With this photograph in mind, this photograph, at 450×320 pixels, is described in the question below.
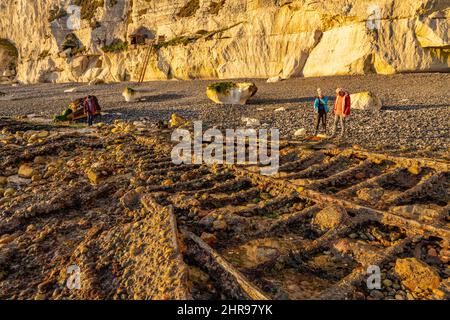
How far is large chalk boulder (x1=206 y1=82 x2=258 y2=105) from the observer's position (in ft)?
57.8

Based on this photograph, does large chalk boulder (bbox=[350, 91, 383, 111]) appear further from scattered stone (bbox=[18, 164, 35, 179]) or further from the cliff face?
scattered stone (bbox=[18, 164, 35, 179])

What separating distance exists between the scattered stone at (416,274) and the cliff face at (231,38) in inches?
899

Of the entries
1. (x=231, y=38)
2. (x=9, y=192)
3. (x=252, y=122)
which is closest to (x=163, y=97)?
(x=252, y=122)

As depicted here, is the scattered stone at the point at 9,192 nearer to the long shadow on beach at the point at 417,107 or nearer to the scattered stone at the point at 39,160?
the scattered stone at the point at 39,160

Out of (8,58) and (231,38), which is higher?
(8,58)

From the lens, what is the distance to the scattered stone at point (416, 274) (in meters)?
3.15

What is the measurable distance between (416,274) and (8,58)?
82246 mm

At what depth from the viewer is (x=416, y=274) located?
3250mm

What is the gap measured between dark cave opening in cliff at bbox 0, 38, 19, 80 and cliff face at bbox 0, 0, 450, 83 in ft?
22.7

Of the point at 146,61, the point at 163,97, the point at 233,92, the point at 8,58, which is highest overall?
the point at 8,58

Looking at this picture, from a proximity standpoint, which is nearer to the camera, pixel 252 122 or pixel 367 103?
pixel 252 122

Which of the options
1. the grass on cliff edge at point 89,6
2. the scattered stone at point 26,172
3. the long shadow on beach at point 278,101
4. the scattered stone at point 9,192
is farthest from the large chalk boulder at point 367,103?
the grass on cliff edge at point 89,6

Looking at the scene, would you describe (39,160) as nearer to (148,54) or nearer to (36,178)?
(36,178)
